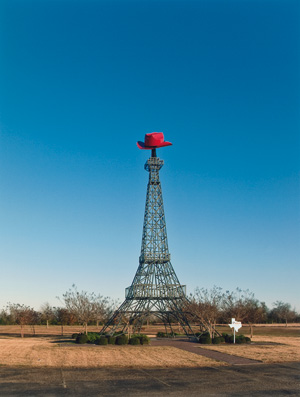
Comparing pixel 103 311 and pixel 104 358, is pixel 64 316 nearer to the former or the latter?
pixel 103 311

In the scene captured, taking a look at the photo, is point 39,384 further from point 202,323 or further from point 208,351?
point 202,323

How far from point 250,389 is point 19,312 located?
155 feet

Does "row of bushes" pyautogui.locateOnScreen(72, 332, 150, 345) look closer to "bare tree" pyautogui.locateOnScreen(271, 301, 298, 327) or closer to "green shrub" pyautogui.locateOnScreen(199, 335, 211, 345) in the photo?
"green shrub" pyautogui.locateOnScreen(199, 335, 211, 345)

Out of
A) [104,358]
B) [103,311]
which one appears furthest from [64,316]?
[104,358]

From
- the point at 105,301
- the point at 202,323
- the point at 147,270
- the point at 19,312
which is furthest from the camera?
the point at 105,301

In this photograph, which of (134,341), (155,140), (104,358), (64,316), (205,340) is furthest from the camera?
(64,316)

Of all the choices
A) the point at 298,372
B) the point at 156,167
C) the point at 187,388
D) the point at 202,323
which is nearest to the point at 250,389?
the point at 187,388

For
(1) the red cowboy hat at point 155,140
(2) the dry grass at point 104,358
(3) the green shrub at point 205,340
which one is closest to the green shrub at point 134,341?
(2) the dry grass at point 104,358

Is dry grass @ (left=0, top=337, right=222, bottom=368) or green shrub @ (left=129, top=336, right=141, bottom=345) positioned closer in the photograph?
dry grass @ (left=0, top=337, right=222, bottom=368)

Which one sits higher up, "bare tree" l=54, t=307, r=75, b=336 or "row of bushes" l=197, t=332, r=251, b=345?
"row of bushes" l=197, t=332, r=251, b=345

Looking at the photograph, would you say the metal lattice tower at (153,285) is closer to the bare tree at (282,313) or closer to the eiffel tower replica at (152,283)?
the eiffel tower replica at (152,283)

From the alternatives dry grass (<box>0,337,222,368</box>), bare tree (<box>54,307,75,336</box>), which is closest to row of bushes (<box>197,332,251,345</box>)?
dry grass (<box>0,337,222,368</box>)

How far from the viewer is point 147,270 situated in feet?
163

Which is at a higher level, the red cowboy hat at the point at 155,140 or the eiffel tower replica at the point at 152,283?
the red cowboy hat at the point at 155,140
